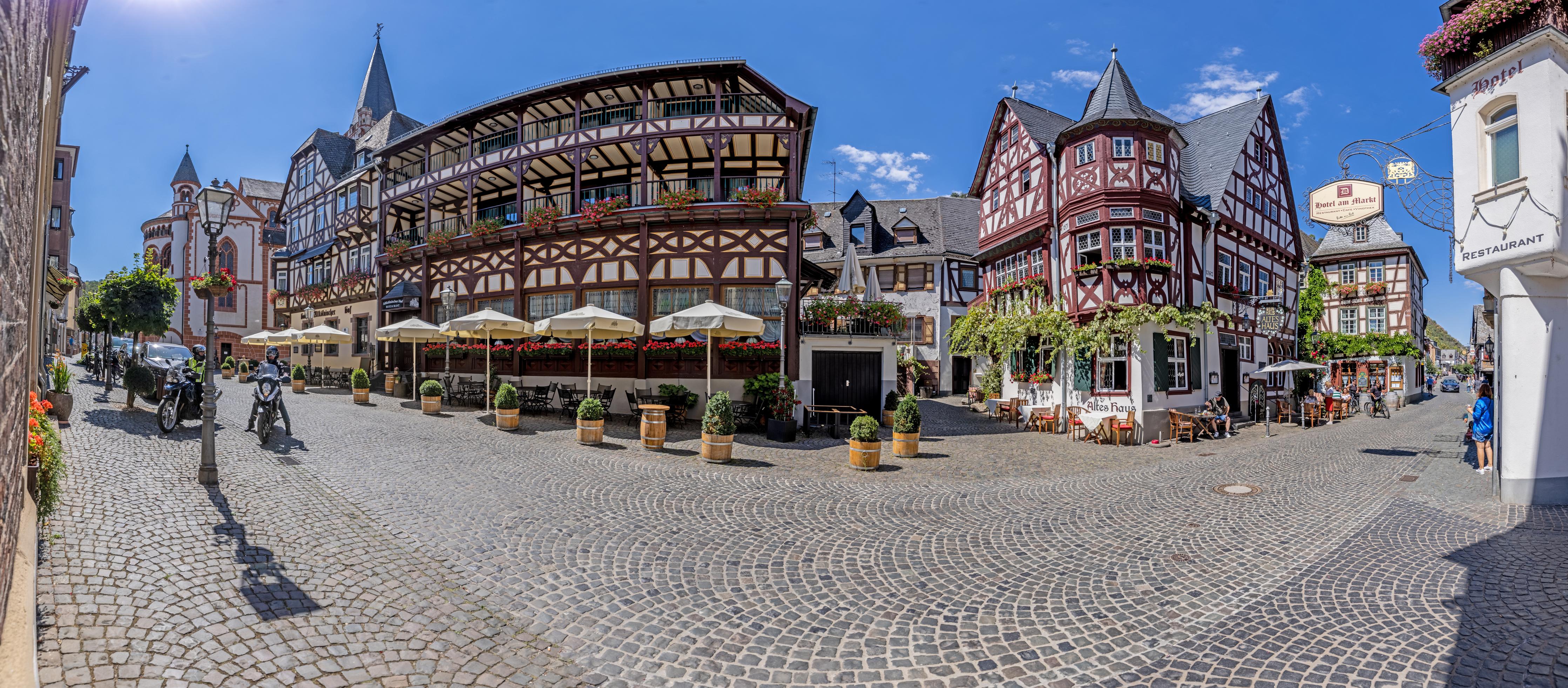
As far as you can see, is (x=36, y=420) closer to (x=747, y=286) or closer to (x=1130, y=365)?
(x=747, y=286)

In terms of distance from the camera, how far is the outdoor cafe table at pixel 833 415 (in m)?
14.6

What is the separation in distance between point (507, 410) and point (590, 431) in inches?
109

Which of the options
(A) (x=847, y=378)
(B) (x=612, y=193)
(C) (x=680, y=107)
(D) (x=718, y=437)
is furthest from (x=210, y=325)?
(C) (x=680, y=107)

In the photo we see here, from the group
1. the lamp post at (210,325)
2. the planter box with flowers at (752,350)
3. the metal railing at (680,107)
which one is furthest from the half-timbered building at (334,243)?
the lamp post at (210,325)

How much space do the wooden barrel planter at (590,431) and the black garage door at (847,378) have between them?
6.27m

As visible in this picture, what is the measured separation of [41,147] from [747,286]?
1297 cm

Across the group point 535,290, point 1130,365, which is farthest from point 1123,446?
point 535,290

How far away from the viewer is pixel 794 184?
56.0ft

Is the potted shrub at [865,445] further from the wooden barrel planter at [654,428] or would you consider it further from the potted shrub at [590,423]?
the potted shrub at [590,423]

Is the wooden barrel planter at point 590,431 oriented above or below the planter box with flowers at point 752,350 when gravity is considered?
below

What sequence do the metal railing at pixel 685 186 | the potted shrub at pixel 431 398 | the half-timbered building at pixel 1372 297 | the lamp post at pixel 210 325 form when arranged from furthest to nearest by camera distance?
the half-timbered building at pixel 1372 297, the metal railing at pixel 685 186, the potted shrub at pixel 431 398, the lamp post at pixel 210 325

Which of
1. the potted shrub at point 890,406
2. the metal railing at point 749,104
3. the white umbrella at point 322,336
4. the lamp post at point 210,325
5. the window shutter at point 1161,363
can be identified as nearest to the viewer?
the lamp post at point 210,325

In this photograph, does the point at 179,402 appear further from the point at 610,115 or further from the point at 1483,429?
the point at 1483,429

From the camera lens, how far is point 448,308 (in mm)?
19391
